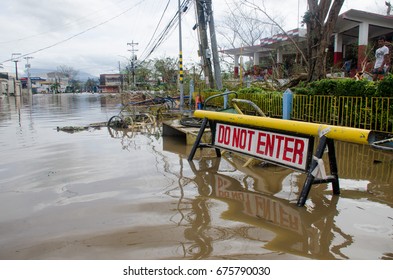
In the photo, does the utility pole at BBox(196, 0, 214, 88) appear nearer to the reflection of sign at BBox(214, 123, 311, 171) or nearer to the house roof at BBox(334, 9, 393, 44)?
the house roof at BBox(334, 9, 393, 44)

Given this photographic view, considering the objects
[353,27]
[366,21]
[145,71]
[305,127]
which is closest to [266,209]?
[305,127]

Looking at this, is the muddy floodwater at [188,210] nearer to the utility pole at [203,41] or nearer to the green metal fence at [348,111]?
the green metal fence at [348,111]

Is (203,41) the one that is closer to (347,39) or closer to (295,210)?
(347,39)

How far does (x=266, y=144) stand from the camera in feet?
14.9

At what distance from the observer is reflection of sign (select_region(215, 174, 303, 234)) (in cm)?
336

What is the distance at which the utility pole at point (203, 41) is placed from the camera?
17.0 metres

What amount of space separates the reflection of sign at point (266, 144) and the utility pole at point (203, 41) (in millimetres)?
13041

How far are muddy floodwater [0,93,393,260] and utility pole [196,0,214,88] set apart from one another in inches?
486

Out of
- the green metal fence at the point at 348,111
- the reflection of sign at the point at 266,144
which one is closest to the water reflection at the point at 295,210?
the reflection of sign at the point at 266,144

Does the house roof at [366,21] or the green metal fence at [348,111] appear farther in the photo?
the house roof at [366,21]
